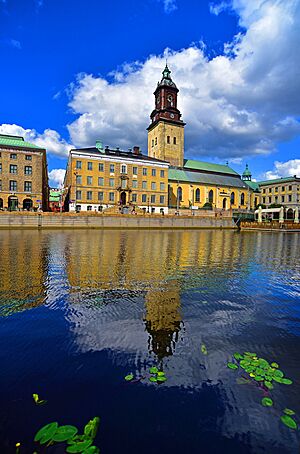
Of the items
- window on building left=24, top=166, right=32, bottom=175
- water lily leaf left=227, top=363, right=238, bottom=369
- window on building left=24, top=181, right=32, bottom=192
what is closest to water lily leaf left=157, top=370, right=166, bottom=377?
water lily leaf left=227, top=363, right=238, bottom=369

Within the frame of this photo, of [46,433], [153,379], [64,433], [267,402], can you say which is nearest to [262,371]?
[267,402]

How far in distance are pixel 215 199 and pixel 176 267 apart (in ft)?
251

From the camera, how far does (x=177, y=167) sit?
8231cm

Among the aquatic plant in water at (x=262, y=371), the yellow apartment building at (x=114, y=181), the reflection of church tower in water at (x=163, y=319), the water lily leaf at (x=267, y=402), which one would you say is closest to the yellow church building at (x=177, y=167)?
the yellow apartment building at (x=114, y=181)

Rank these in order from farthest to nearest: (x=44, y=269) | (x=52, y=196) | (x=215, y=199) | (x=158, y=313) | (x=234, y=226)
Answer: (x=52, y=196) < (x=215, y=199) < (x=234, y=226) < (x=44, y=269) < (x=158, y=313)

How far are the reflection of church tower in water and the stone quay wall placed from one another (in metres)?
38.1

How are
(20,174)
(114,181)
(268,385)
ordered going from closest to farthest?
(268,385) → (20,174) → (114,181)

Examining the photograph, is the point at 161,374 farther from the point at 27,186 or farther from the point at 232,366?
the point at 27,186

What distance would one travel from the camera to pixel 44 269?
34.0ft

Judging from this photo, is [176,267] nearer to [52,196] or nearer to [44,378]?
[44,378]

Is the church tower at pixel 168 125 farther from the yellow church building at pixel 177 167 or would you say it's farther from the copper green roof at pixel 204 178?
the copper green roof at pixel 204 178

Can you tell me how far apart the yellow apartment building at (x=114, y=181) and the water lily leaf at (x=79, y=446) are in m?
57.4

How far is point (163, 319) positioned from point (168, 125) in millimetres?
83179

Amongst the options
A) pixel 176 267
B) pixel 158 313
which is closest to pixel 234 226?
pixel 176 267
